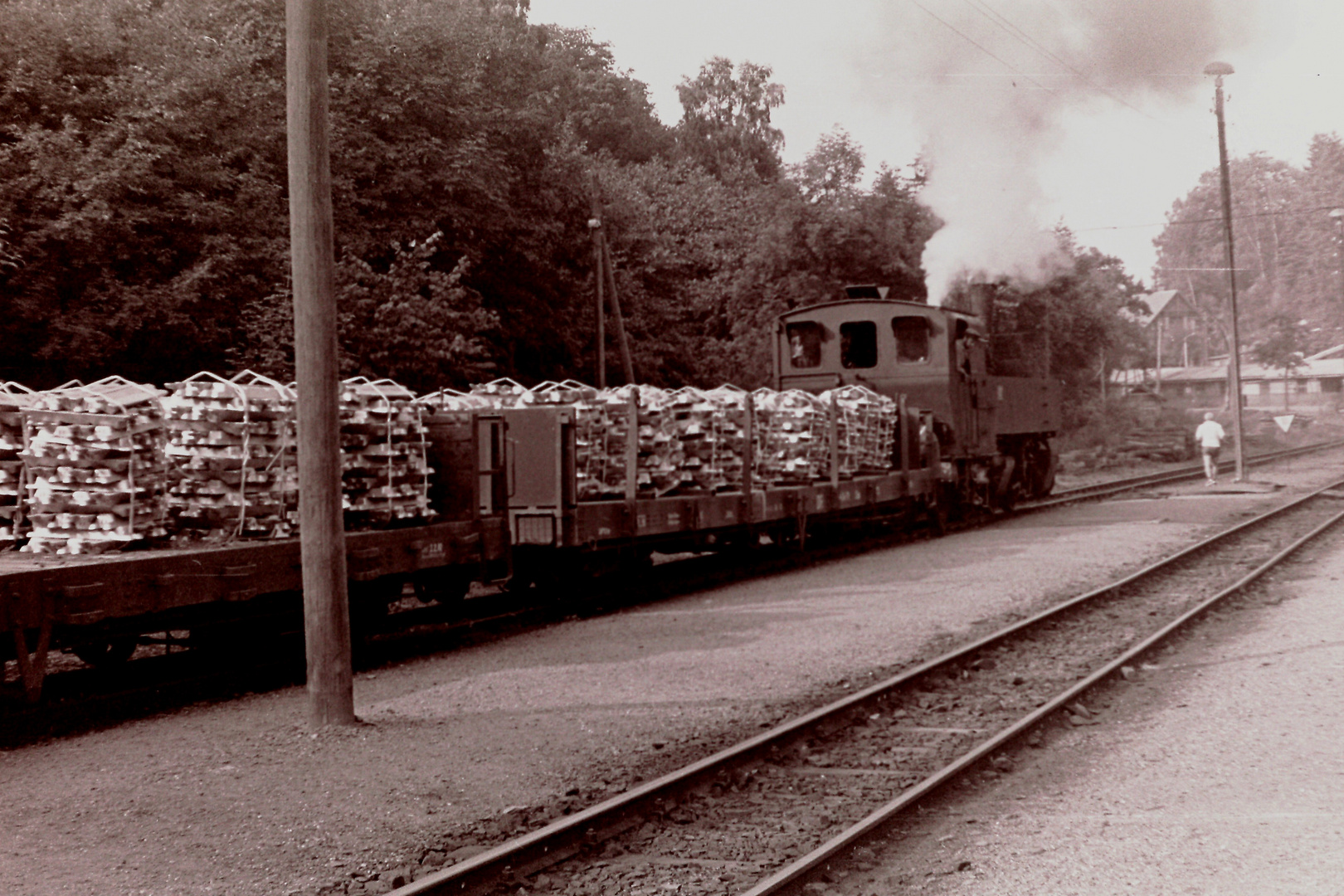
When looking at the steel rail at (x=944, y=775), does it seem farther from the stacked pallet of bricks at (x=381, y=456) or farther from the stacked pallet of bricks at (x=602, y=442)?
the stacked pallet of bricks at (x=602, y=442)

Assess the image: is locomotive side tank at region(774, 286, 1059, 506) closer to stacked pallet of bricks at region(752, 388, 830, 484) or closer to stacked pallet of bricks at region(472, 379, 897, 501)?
stacked pallet of bricks at region(472, 379, 897, 501)

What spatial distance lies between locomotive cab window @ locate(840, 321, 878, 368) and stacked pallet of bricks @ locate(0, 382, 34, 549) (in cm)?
1348

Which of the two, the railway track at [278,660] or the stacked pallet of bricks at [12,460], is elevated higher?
the stacked pallet of bricks at [12,460]

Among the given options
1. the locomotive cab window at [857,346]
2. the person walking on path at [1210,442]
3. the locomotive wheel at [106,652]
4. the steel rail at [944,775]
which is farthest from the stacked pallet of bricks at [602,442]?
the person walking on path at [1210,442]

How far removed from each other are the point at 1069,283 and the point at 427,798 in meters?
33.9

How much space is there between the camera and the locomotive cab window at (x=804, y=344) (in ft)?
65.3

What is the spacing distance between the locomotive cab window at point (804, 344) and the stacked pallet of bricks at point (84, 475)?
13194mm

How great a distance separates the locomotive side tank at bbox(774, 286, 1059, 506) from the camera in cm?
1905

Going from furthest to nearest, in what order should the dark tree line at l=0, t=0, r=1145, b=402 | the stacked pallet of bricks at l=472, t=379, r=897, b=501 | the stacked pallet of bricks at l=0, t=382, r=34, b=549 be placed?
the dark tree line at l=0, t=0, r=1145, b=402
the stacked pallet of bricks at l=472, t=379, r=897, b=501
the stacked pallet of bricks at l=0, t=382, r=34, b=549

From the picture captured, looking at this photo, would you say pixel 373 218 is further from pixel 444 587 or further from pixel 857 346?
pixel 444 587

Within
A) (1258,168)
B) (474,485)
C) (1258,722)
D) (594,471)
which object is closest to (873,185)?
(594,471)

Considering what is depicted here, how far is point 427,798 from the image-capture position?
6082 mm

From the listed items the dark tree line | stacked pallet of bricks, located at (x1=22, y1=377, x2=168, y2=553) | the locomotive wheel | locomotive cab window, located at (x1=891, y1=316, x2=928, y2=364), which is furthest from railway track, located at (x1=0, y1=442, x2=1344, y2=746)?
the dark tree line

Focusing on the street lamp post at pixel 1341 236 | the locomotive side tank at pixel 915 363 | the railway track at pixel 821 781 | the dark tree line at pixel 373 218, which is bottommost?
the railway track at pixel 821 781
